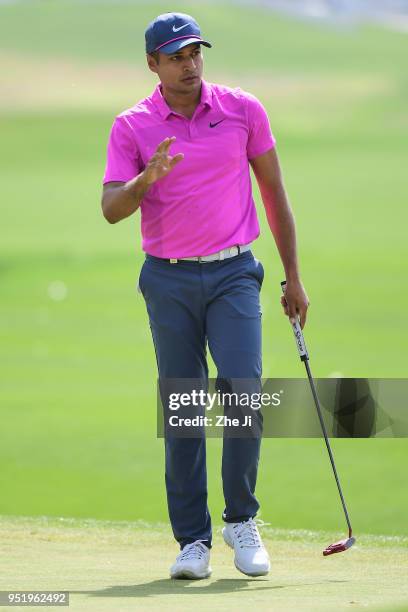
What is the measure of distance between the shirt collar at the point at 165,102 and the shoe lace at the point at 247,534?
1.31 metres

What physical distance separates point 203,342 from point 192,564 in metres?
0.69

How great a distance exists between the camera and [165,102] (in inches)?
186

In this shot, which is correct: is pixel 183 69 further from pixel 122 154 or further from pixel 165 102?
pixel 122 154

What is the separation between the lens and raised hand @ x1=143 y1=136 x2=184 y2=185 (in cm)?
436

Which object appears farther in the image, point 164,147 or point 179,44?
point 179,44

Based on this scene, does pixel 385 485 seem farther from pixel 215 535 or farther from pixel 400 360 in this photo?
pixel 400 360

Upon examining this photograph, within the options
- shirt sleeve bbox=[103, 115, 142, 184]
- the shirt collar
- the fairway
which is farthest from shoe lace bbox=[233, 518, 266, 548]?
the shirt collar

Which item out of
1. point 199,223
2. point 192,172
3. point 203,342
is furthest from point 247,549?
point 192,172

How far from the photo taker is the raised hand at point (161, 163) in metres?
4.36

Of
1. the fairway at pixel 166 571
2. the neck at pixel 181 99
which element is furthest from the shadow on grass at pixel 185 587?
the neck at pixel 181 99

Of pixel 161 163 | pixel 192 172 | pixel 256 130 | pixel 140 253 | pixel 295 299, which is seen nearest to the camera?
pixel 161 163

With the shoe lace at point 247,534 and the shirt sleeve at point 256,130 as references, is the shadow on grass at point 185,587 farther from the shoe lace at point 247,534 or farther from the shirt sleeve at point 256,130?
the shirt sleeve at point 256,130

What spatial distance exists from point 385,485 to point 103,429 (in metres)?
2.60

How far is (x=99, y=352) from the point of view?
13781 millimetres
